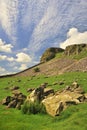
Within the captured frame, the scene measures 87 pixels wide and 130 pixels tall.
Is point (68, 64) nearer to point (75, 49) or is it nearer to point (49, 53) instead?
point (75, 49)

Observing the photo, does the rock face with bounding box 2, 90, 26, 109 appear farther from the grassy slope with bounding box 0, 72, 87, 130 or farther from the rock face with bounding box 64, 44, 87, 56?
the rock face with bounding box 64, 44, 87, 56

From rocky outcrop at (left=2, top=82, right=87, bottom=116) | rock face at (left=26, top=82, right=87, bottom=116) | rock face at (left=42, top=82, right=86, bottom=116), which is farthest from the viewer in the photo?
rocky outcrop at (left=2, top=82, right=87, bottom=116)

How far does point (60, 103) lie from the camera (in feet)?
120

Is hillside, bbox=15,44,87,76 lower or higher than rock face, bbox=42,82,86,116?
higher

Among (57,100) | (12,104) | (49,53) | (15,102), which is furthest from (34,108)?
(49,53)

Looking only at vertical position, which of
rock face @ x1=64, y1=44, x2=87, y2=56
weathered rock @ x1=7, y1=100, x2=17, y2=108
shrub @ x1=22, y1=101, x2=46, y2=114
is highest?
rock face @ x1=64, y1=44, x2=87, y2=56

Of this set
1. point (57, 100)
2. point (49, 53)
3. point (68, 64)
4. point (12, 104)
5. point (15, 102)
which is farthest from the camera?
point (49, 53)

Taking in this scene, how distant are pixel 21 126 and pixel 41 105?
6.44 meters

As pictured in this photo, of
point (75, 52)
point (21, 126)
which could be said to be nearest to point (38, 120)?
point (21, 126)

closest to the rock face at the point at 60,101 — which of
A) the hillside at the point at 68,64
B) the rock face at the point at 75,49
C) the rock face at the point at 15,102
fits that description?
the rock face at the point at 15,102

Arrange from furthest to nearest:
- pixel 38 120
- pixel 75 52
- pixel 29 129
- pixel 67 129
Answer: pixel 75 52 → pixel 38 120 → pixel 29 129 → pixel 67 129

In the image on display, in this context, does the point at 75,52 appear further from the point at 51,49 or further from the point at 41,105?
the point at 41,105

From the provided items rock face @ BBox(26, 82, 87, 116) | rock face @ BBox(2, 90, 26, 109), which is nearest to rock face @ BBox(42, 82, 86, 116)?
rock face @ BBox(26, 82, 87, 116)

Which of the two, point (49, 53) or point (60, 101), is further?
point (49, 53)
